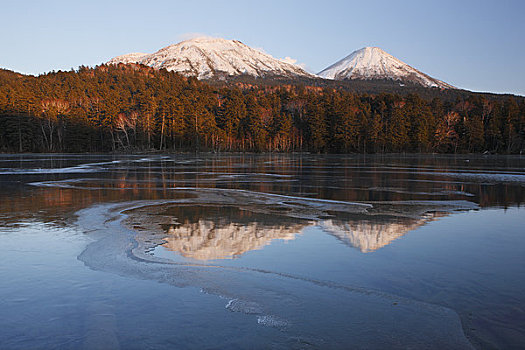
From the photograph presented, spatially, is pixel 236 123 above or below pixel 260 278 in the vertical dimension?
above

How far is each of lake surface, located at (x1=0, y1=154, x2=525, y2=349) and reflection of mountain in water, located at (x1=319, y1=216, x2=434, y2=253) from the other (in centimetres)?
→ 5

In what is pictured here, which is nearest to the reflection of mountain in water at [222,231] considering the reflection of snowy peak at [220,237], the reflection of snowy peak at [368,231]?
the reflection of snowy peak at [220,237]

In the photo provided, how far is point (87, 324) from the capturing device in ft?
14.8

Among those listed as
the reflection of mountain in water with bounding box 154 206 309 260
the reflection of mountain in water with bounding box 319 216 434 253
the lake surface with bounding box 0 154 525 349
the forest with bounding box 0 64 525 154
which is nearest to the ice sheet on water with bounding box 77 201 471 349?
the lake surface with bounding box 0 154 525 349

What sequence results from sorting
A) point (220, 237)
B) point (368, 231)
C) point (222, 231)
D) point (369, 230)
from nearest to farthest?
1. point (220, 237)
2. point (222, 231)
3. point (368, 231)
4. point (369, 230)

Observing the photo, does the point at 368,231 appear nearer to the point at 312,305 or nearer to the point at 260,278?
the point at 260,278

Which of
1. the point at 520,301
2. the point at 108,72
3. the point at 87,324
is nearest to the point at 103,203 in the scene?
the point at 87,324

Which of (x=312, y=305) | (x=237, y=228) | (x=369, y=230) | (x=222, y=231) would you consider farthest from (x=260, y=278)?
(x=369, y=230)

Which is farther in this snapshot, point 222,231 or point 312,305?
point 222,231

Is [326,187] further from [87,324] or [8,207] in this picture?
[87,324]

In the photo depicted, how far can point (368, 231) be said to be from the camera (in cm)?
930

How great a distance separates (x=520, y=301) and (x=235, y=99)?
3684 inches

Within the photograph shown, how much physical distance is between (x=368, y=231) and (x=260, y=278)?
4.09m

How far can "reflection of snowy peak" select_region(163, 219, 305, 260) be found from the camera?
295 inches
